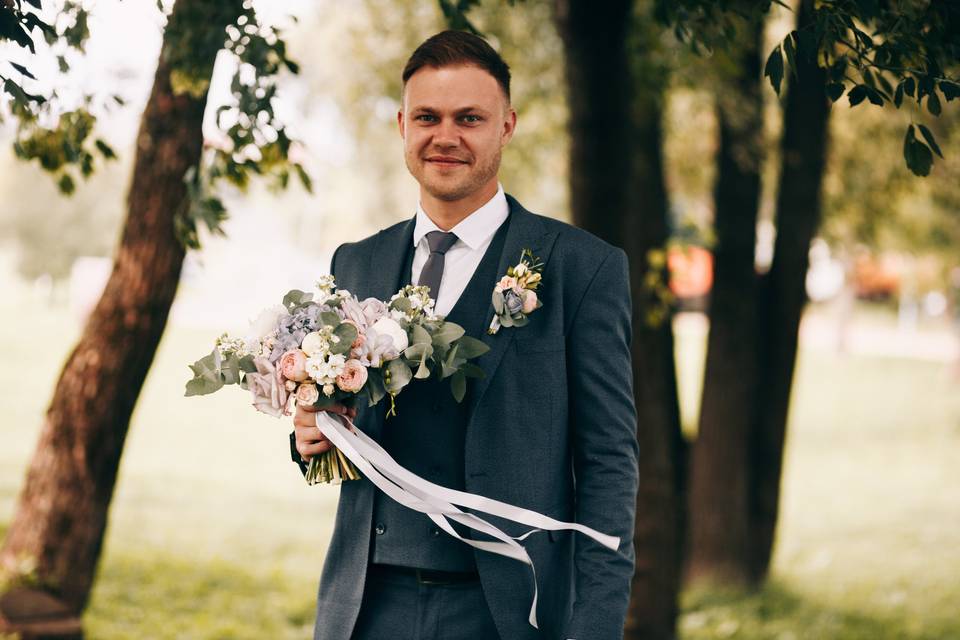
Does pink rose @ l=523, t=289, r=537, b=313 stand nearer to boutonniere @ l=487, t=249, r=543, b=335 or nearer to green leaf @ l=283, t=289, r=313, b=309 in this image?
boutonniere @ l=487, t=249, r=543, b=335

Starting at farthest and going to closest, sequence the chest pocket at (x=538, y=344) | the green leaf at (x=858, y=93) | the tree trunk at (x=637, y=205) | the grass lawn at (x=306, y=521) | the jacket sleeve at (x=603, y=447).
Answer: the grass lawn at (x=306, y=521)
the tree trunk at (x=637, y=205)
the green leaf at (x=858, y=93)
the chest pocket at (x=538, y=344)
the jacket sleeve at (x=603, y=447)

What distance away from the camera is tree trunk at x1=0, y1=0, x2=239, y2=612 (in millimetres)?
4652

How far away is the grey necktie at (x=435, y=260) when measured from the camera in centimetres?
268

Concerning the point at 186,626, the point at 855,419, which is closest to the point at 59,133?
the point at 186,626

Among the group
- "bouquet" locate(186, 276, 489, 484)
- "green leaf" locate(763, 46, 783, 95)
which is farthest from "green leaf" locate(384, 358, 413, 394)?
"green leaf" locate(763, 46, 783, 95)

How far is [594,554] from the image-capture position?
2486 millimetres

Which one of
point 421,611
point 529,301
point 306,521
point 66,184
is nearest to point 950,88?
point 529,301

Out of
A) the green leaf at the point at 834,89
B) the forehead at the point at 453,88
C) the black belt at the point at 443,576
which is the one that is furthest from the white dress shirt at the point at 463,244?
the green leaf at the point at 834,89

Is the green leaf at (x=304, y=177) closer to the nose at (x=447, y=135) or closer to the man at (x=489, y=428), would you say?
the man at (x=489, y=428)

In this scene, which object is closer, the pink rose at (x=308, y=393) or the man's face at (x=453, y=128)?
the pink rose at (x=308, y=393)

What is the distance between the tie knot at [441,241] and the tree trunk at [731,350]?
5624 millimetres

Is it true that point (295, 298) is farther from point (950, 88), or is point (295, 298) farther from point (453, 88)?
point (950, 88)

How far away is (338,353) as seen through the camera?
92.4 inches

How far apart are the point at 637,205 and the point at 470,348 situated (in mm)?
4923
